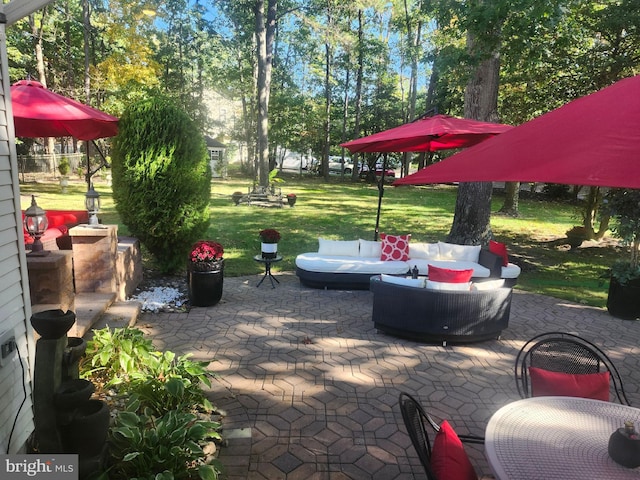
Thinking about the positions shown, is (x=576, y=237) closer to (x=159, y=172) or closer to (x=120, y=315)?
(x=159, y=172)

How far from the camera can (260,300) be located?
752 centimetres

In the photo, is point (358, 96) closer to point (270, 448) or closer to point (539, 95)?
point (539, 95)

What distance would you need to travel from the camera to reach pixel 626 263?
7.55 m

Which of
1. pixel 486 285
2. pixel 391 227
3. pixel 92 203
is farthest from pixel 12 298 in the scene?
pixel 391 227

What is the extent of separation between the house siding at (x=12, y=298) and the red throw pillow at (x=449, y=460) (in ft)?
9.58

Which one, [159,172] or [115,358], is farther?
[159,172]

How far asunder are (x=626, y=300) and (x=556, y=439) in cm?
606

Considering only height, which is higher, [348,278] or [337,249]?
[337,249]

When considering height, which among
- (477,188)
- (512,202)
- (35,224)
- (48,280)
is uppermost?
(477,188)

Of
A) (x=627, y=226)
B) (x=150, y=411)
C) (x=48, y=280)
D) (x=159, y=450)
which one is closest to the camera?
(x=159, y=450)

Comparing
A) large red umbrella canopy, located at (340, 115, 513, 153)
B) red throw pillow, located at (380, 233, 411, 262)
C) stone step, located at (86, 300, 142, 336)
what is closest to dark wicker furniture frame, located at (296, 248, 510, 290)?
red throw pillow, located at (380, 233, 411, 262)

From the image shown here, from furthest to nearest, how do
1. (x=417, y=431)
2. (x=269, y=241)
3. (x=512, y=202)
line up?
1. (x=512, y=202)
2. (x=269, y=241)
3. (x=417, y=431)

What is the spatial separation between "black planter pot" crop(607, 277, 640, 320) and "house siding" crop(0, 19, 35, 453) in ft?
27.8

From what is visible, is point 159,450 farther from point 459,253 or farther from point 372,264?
point 459,253
